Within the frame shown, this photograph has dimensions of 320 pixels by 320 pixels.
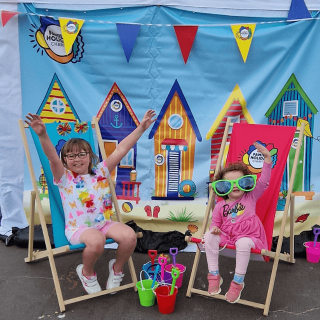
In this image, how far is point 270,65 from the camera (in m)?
3.34

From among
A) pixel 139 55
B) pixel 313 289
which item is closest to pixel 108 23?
pixel 139 55

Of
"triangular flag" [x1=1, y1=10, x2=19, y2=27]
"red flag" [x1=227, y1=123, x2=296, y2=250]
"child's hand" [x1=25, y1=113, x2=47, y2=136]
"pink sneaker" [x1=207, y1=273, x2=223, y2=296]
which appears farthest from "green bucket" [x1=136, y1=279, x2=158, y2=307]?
"triangular flag" [x1=1, y1=10, x2=19, y2=27]

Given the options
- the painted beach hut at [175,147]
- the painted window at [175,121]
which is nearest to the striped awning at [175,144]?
the painted beach hut at [175,147]

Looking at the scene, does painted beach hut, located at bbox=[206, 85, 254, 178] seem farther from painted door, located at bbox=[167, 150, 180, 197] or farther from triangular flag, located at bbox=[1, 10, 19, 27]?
triangular flag, located at bbox=[1, 10, 19, 27]

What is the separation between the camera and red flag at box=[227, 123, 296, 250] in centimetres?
274

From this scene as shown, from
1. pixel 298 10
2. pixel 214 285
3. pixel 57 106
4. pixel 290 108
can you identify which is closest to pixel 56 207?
pixel 57 106

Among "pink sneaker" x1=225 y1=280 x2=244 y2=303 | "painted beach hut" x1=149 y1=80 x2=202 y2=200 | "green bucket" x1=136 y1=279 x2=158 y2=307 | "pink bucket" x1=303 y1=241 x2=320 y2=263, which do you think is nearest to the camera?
"pink sneaker" x1=225 y1=280 x2=244 y2=303

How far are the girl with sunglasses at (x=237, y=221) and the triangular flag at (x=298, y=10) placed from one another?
149cm

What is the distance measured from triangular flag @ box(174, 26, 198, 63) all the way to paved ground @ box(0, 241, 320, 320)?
1885 millimetres

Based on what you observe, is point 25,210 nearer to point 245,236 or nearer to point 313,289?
point 245,236

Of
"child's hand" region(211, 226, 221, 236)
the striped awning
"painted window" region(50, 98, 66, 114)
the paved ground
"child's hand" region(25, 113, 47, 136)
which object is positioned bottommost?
the paved ground

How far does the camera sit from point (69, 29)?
3.27 metres

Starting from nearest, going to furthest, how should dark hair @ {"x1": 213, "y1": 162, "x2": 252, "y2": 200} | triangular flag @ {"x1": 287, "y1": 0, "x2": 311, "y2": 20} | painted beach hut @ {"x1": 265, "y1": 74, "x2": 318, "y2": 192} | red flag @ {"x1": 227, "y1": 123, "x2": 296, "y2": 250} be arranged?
dark hair @ {"x1": 213, "y1": 162, "x2": 252, "y2": 200} → red flag @ {"x1": 227, "y1": 123, "x2": 296, "y2": 250} → triangular flag @ {"x1": 287, "y1": 0, "x2": 311, "y2": 20} → painted beach hut @ {"x1": 265, "y1": 74, "x2": 318, "y2": 192}

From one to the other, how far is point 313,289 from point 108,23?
2.77 metres
